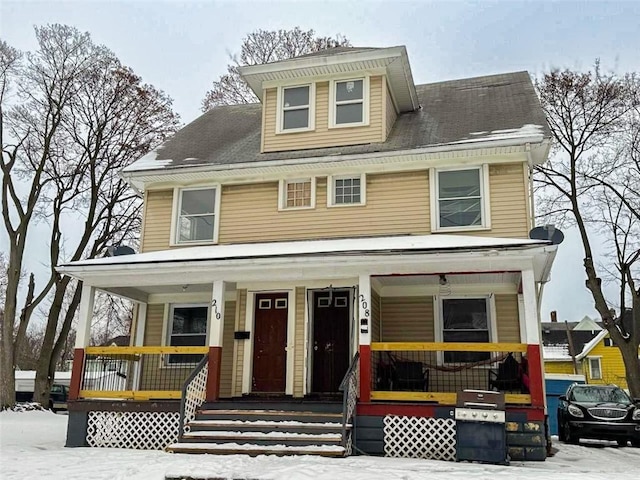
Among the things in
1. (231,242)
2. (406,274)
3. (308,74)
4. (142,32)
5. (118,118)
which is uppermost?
(142,32)

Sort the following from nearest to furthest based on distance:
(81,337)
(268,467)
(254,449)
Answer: (268,467) < (254,449) < (81,337)

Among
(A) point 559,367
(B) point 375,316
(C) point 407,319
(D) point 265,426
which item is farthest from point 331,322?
(A) point 559,367

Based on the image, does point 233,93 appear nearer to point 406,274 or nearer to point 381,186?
point 381,186

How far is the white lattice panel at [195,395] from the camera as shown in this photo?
9984 mm

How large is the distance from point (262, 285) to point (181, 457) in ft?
14.8

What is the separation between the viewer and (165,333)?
13.2 m

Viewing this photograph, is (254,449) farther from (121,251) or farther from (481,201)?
(481,201)

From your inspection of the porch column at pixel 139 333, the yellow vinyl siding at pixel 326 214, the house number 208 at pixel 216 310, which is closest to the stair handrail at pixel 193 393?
the house number 208 at pixel 216 310

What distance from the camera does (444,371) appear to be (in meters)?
11.1

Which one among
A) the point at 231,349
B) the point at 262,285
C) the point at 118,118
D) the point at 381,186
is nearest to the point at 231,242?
the point at 262,285

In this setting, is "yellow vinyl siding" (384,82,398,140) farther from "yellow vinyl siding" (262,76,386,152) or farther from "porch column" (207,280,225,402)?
"porch column" (207,280,225,402)

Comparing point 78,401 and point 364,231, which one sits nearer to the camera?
point 78,401

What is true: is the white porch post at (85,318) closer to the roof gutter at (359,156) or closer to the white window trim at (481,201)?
the roof gutter at (359,156)

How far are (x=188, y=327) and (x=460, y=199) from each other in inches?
265
